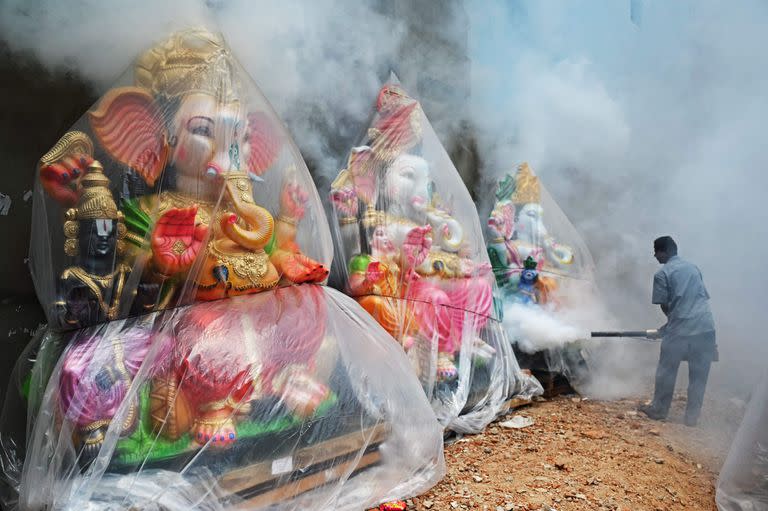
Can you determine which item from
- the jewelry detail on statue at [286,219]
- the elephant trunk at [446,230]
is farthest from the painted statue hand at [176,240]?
the elephant trunk at [446,230]

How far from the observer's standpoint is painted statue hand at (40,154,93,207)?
2271 millimetres

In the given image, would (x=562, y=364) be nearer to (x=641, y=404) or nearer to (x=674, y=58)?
(x=641, y=404)

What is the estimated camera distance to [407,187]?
143 inches

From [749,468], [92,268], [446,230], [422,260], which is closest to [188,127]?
[92,268]

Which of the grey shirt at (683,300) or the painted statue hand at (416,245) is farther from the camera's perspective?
the grey shirt at (683,300)

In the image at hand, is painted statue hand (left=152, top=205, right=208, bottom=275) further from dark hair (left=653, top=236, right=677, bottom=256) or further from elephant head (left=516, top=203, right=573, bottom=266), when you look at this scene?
dark hair (left=653, top=236, right=677, bottom=256)

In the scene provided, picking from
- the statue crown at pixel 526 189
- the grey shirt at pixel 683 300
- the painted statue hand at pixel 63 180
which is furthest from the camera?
the statue crown at pixel 526 189

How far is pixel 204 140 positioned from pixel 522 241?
9.61 feet

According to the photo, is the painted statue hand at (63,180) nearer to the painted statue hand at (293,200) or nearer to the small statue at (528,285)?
the painted statue hand at (293,200)

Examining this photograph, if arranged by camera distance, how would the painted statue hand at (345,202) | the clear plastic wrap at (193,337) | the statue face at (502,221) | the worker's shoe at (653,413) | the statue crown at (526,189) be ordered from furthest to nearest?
the statue crown at (526,189), the statue face at (502,221), the worker's shoe at (653,413), the painted statue hand at (345,202), the clear plastic wrap at (193,337)

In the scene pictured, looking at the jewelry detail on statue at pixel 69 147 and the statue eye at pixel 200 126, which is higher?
the statue eye at pixel 200 126

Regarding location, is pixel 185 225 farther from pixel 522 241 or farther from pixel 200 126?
pixel 522 241

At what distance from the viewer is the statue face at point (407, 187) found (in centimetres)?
361

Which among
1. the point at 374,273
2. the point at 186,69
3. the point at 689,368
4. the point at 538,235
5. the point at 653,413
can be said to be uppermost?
the point at 186,69
